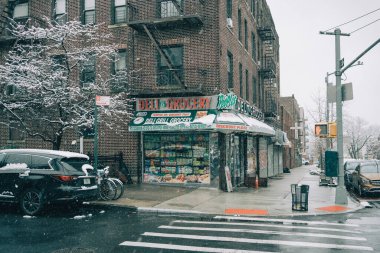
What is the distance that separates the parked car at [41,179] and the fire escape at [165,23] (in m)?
6.95

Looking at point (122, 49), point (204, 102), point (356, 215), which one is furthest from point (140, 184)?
point (356, 215)

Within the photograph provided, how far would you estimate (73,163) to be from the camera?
1155 cm

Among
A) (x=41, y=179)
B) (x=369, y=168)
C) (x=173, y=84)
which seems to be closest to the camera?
(x=41, y=179)

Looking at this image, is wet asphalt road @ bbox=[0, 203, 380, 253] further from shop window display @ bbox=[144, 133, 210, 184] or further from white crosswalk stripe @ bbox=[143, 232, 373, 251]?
shop window display @ bbox=[144, 133, 210, 184]

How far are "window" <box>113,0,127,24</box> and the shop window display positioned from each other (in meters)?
5.85

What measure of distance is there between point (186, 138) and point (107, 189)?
18.0ft

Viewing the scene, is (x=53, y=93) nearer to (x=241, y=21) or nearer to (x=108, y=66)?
(x=108, y=66)

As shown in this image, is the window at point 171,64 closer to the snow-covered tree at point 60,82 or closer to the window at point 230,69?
the snow-covered tree at point 60,82

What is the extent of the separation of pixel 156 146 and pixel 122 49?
499 centimetres

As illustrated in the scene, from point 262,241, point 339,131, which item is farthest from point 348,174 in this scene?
point 262,241

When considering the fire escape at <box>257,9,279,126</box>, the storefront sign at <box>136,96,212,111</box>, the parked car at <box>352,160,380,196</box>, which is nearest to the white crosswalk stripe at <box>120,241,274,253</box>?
the storefront sign at <box>136,96,212,111</box>

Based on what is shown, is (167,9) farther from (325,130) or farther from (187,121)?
(325,130)

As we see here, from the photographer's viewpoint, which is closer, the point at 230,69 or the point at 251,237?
the point at 251,237

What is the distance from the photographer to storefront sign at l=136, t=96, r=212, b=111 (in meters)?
17.4
